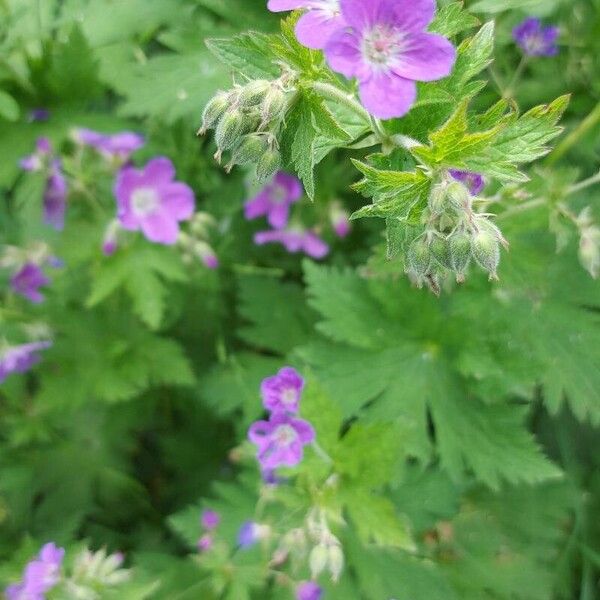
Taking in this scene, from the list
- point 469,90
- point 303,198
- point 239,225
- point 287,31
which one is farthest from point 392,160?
point 239,225

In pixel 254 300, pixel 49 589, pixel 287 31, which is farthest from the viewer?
pixel 254 300

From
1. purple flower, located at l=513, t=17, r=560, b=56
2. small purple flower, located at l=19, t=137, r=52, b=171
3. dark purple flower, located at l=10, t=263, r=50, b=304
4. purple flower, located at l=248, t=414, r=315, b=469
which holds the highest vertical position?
purple flower, located at l=513, t=17, r=560, b=56

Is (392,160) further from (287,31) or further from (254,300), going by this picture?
(254,300)

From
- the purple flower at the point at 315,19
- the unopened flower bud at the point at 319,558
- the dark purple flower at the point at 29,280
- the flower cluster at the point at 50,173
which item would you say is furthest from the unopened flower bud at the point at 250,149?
the dark purple flower at the point at 29,280

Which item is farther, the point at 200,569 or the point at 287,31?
the point at 200,569

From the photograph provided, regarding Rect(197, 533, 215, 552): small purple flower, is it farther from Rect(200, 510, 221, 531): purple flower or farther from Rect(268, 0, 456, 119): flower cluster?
Rect(268, 0, 456, 119): flower cluster

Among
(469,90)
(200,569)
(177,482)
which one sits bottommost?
(177,482)

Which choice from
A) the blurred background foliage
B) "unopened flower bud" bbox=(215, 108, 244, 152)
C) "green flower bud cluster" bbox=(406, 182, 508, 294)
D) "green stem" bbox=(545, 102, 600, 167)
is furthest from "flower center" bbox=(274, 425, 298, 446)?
"green stem" bbox=(545, 102, 600, 167)
